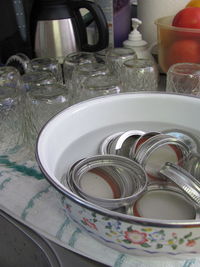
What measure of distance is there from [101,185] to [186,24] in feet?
1.22

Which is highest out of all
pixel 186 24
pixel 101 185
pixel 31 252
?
pixel 186 24

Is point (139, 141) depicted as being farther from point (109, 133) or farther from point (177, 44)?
point (177, 44)

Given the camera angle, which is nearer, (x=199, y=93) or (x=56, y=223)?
(x=56, y=223)

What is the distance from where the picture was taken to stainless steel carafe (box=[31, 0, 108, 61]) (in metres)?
0.65

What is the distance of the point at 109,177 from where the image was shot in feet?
1.24

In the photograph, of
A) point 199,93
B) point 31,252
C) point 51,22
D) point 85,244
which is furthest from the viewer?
point 51,22

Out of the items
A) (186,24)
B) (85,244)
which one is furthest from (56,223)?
(186,24)

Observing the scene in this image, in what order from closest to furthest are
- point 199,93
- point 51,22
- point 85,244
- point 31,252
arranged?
point 85,244, point 31,252, point 199,93, point 51,22

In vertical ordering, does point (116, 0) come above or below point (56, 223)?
above

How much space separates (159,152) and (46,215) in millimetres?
185

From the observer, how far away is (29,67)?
0.61 m

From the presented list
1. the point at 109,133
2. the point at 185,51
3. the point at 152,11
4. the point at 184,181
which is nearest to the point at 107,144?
the point at 109,133

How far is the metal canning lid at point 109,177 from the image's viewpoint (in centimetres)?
35

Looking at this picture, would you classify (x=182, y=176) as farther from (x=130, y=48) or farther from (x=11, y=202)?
(x=130, y=48)
